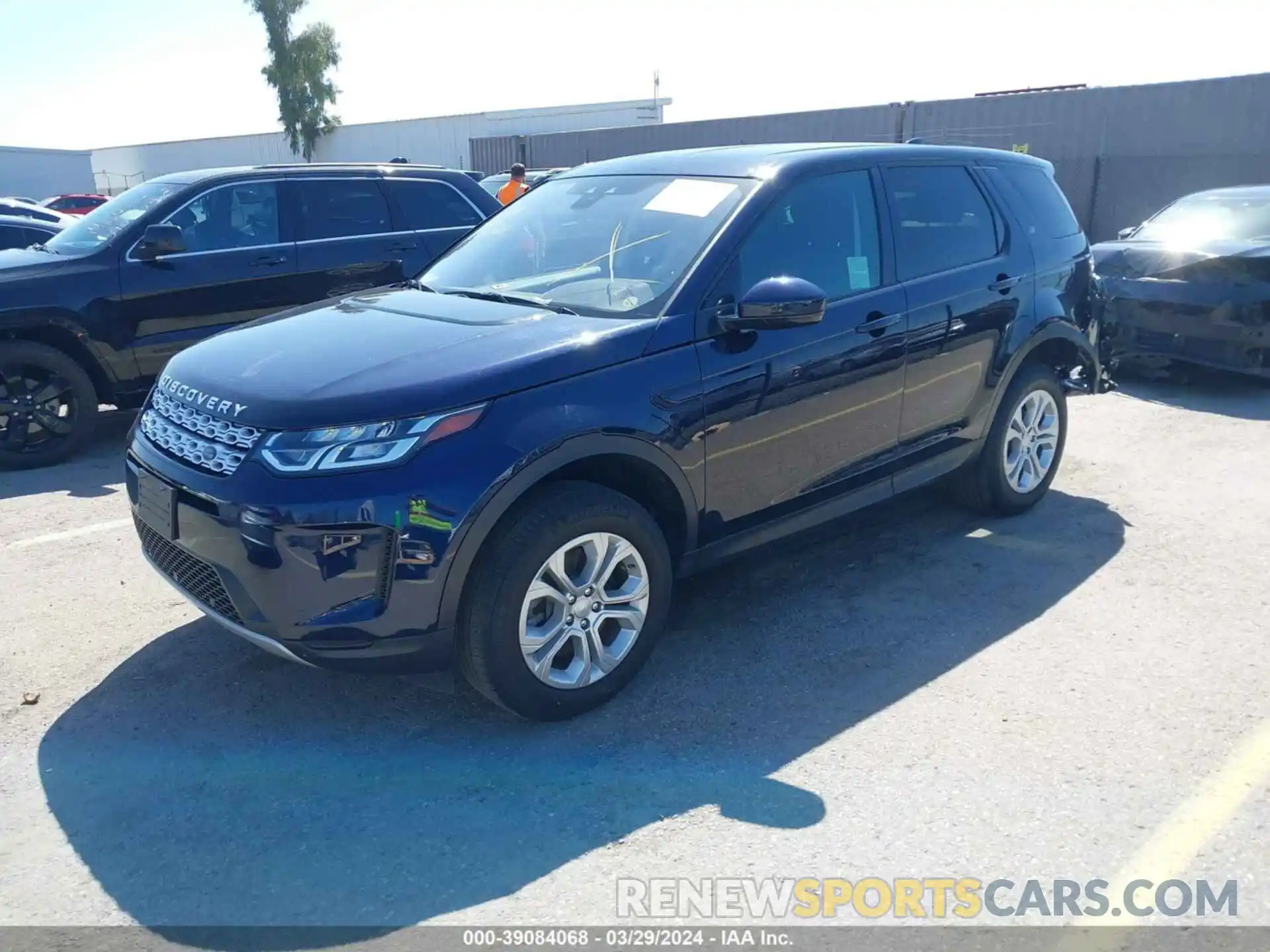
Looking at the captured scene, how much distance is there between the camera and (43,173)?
4862 centimetres

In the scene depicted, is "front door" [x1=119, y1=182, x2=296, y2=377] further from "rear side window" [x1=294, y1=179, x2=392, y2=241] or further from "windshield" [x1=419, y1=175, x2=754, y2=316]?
"windshield" [x1=419, y1=175, x2=754, y2=316]

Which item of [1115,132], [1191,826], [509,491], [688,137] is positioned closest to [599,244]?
[509,491]

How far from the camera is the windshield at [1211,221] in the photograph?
848 cm

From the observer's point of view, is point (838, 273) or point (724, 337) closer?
point (724, 337)

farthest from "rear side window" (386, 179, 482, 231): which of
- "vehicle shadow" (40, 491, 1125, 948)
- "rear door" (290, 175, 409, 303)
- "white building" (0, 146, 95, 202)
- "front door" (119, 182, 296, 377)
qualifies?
"white building" (0, 146, 95, 202)

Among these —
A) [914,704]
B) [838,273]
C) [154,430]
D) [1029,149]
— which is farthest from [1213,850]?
[1029,149]

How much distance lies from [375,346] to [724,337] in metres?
1.24

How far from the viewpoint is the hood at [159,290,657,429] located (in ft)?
10.3

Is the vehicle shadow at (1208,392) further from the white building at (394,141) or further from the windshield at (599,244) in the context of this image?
the white building at (394,141)

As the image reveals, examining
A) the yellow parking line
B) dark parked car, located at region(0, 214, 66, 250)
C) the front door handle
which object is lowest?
the yellow parking line

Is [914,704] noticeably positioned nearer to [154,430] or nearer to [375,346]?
[375,346]

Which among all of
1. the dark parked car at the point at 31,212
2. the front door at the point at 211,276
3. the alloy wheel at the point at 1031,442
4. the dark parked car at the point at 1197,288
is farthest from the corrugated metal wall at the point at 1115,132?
the dark parked car at the point at 31,212

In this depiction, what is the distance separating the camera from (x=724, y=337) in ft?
12.4

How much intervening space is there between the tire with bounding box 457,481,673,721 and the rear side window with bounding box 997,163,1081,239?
3.04 metres
